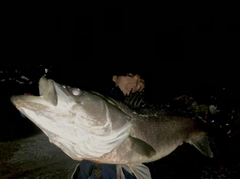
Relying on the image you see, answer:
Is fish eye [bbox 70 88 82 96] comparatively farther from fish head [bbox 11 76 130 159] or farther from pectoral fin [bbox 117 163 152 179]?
pectoral fin [bbox 117 163 152 179]

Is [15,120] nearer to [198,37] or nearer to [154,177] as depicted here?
[154,177]

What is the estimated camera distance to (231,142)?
16.7 feet

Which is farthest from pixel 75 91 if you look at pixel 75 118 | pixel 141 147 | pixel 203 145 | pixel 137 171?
pixel 203 145

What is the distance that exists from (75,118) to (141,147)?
0.60 meters

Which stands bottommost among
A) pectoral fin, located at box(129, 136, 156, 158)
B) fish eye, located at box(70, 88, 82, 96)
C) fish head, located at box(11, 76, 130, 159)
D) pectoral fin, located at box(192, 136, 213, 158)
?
pectoral fin, located at box(192, 136, 213, 158)

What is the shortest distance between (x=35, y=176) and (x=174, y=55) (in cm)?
1197

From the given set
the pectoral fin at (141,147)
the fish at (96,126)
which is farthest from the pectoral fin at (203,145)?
the pectoral fin at (141,147)

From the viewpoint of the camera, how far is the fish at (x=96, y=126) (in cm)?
143

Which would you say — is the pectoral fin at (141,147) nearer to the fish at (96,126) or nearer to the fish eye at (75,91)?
the fish at (96,126)

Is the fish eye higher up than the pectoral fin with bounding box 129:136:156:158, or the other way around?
the fish eye

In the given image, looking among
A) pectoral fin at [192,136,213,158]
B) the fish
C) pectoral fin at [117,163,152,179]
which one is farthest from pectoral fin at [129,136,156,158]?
pectoral fin at [192,136,213,158]

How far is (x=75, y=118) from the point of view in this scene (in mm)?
1523

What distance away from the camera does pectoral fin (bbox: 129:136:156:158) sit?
1790 mm

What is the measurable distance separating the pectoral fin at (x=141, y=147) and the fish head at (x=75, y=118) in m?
0.08
